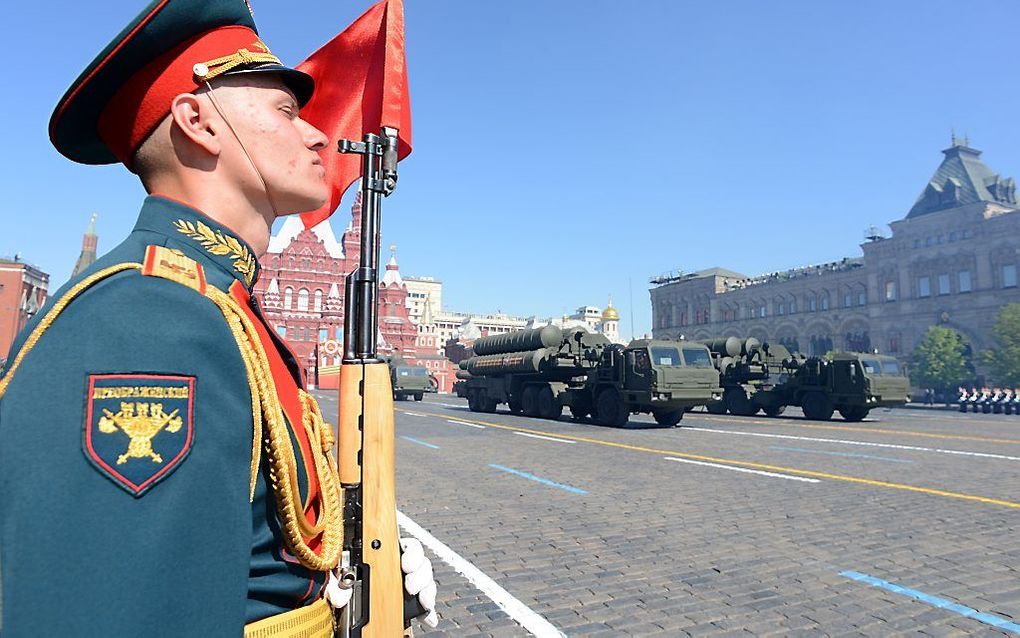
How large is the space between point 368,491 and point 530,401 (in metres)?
20.1

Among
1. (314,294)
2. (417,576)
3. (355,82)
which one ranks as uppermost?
(314,294)

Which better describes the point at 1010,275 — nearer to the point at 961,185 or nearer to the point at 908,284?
the point at 908,284

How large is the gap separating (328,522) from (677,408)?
16456mm

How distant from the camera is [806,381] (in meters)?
21.3

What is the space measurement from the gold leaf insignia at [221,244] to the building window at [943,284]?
65923mm

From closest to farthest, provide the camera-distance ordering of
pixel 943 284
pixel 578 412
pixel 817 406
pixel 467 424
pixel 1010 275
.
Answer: pixel 467 424, pixel 578 412, pixel 817 406, pixel 1010 275, pixel 943 284

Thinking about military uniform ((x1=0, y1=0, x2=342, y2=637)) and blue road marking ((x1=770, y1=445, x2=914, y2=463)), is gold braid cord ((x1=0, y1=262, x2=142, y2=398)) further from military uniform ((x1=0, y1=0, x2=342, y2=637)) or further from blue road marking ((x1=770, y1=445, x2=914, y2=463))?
blue road marking ((x1=770, y1=445, x2=914, y2=463))

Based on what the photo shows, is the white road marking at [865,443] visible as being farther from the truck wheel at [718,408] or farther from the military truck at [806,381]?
the truck wheel at [718,408]

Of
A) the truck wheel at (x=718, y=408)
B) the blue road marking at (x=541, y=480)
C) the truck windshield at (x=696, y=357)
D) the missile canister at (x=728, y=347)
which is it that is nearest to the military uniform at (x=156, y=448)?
the blue road marking at (x=541, y=480)

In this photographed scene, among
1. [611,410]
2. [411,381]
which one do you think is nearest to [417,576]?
[611,410]

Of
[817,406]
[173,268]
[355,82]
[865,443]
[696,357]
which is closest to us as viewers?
[173,268]

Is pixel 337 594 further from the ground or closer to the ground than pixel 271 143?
closer to the ground

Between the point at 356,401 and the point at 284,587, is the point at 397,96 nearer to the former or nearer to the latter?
the point at 356,401

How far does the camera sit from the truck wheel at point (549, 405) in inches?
775
